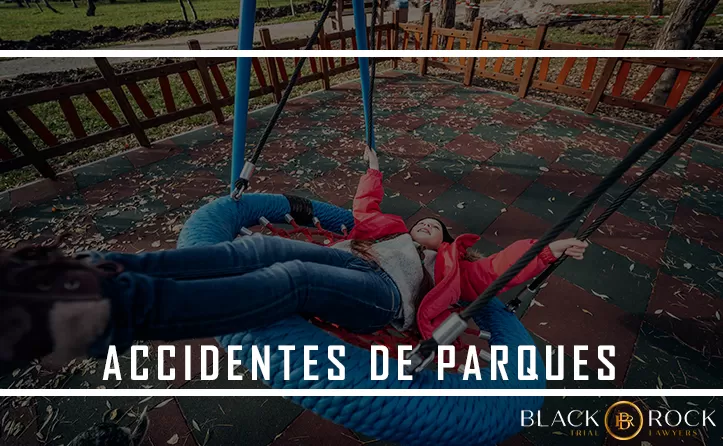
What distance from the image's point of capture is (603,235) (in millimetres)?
3693

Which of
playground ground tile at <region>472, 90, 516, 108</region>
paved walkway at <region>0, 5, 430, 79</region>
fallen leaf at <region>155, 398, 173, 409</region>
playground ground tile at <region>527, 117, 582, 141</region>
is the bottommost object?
fallen leaf at <region>155, 398, 173, 409</region>

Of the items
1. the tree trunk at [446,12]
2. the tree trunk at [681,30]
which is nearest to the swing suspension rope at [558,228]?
the tree trunk at [681,30]

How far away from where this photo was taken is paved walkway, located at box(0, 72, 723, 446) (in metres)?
2.24

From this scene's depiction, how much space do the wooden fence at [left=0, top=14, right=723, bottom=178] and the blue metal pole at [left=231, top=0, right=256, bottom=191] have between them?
3941mm

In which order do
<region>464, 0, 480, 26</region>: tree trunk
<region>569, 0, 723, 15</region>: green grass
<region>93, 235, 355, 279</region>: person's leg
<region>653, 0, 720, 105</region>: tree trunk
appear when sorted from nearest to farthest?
<region>93, 235, 355, 279</region>: person's leg → <region>653, 0, 720, 105</region>: tree trunk → <region>464, 0, 480, 26</region>: tree trunk → <region>569, 0, 723, 15</region>: green grass

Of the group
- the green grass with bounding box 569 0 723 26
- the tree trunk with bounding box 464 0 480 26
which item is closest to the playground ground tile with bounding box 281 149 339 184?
the tree trunk with bounding box 464 0 480 26

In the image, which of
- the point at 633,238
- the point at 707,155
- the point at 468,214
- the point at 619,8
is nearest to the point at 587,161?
the point at 633,238

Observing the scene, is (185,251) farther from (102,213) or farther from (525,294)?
(102,213)

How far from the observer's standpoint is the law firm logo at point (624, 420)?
7.11 ft

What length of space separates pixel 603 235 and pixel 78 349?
4330 mm

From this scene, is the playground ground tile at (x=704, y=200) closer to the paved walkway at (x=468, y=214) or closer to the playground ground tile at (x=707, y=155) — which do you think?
the paved walkway at (x=468, y=214)

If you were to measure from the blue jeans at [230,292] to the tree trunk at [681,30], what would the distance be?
24.3 ft

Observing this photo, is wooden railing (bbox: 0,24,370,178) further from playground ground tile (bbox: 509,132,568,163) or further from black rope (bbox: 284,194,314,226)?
playground ground tile (bbox: 509,132,568,163)

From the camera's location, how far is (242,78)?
212 centimetres
